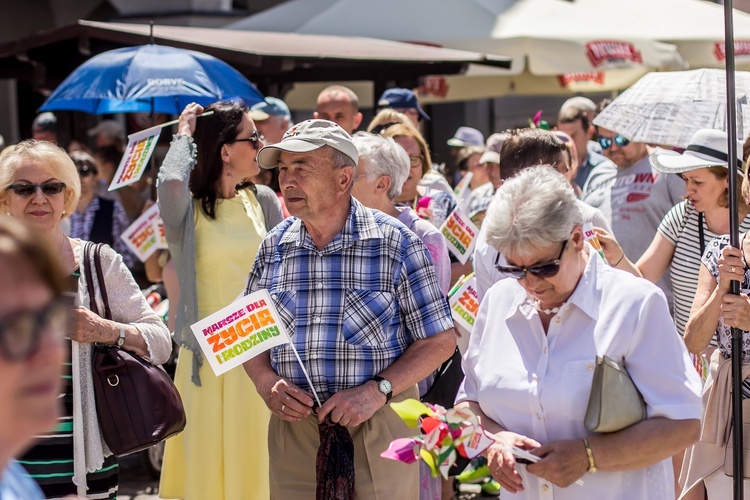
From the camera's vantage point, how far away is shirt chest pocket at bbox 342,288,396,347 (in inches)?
148

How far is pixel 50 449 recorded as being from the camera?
3770 millimetres

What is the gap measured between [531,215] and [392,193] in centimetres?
223

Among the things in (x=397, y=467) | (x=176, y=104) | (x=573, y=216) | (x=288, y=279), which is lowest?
(x=397, y=467)

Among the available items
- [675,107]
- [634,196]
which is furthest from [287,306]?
[634,196]

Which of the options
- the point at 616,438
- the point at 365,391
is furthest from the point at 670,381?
the point at 365,391

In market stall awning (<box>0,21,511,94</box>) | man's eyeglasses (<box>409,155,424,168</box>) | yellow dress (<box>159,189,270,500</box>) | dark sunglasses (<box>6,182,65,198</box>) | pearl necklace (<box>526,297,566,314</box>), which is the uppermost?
market stall awning (<box>0,21,511,94</box>)

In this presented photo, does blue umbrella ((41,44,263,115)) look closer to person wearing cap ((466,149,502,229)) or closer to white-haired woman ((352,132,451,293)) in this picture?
person wearing cap ((466,149,502,229))

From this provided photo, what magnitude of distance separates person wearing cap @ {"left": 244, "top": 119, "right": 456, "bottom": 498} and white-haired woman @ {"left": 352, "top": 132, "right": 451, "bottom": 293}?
104 centimetres

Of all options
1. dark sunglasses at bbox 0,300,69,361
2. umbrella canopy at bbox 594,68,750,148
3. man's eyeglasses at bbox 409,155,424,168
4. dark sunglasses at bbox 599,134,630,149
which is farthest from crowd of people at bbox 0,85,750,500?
dark sunglasses at bbox 599,134,630,149

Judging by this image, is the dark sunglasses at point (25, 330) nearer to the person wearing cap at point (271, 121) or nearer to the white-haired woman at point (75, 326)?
the white-haired woman at point (75, 326)

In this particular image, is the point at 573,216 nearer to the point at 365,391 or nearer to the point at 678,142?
the point at 365,391

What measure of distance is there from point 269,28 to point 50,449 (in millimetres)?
8417

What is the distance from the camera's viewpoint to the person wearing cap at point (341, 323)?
12.3ft

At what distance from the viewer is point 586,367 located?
301 centimetres
